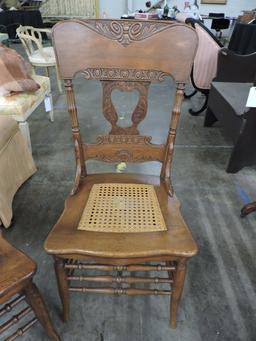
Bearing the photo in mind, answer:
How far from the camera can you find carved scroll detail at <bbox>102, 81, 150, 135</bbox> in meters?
1.00

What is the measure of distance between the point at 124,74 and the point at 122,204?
0.49 meters

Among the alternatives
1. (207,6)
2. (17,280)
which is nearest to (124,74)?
(17,280)

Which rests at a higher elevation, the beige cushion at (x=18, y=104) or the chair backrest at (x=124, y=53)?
the chair backrest at (x=124, y=53)

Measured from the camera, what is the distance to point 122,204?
104 cm

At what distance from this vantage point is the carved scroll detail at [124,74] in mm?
957

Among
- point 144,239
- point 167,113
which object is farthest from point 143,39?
point 167,113

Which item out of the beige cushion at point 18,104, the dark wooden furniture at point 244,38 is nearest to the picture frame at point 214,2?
the dark wooden furniture at point 244,38

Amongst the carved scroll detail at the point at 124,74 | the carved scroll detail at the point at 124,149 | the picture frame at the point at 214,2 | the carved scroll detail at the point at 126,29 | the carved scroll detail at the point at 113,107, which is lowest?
the picture frame at the point at 214,2

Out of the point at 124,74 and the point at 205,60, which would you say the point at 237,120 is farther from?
the point at 124,74

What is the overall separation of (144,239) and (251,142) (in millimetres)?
1333

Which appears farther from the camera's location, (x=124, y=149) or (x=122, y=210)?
(x=124, y=149)

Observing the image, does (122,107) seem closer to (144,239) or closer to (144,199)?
(144,199)

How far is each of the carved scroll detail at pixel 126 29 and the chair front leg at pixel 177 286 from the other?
77 centimetres

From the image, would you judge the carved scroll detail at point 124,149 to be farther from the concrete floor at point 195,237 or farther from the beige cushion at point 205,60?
the beige cushion at point 205,60
